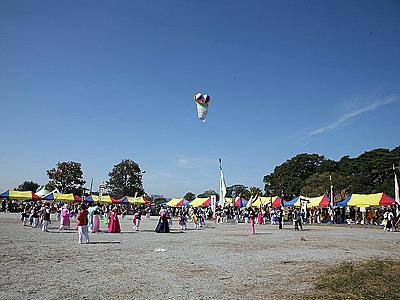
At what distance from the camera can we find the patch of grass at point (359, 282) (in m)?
6.80

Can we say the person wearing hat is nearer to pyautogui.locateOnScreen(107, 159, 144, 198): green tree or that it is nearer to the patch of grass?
the patch of grass

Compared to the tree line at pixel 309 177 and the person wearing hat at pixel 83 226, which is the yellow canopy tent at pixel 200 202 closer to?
the tree line at pixel 309 177

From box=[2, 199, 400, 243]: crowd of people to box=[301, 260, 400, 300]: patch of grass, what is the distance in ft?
36.8

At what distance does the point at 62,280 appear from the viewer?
7848 millimetres

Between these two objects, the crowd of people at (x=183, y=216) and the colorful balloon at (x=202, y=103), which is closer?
the crowd of people at (x=183, y=216)

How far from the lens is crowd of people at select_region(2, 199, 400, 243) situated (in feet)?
73.1

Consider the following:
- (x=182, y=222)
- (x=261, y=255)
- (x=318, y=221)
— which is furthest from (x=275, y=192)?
(x=261, y=255)

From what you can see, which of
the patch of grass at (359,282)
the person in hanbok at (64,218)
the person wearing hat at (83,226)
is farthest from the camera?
the person in hanbok at (64,218)

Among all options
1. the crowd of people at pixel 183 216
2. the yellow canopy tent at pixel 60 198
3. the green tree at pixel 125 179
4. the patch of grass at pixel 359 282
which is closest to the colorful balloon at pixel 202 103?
the crowd of people at pixel 183 216

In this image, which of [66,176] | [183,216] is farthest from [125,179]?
[183,216]

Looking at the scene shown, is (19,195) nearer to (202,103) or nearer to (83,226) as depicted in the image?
(202,103)

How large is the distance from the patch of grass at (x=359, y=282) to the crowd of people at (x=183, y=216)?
36.8ft

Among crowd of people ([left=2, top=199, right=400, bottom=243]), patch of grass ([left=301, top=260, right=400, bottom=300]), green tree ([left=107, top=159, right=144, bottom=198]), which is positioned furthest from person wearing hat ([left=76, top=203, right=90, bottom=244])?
green tree ([left=107, top=159, right=144, bottom=198])

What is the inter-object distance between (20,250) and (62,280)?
5.69 metres
